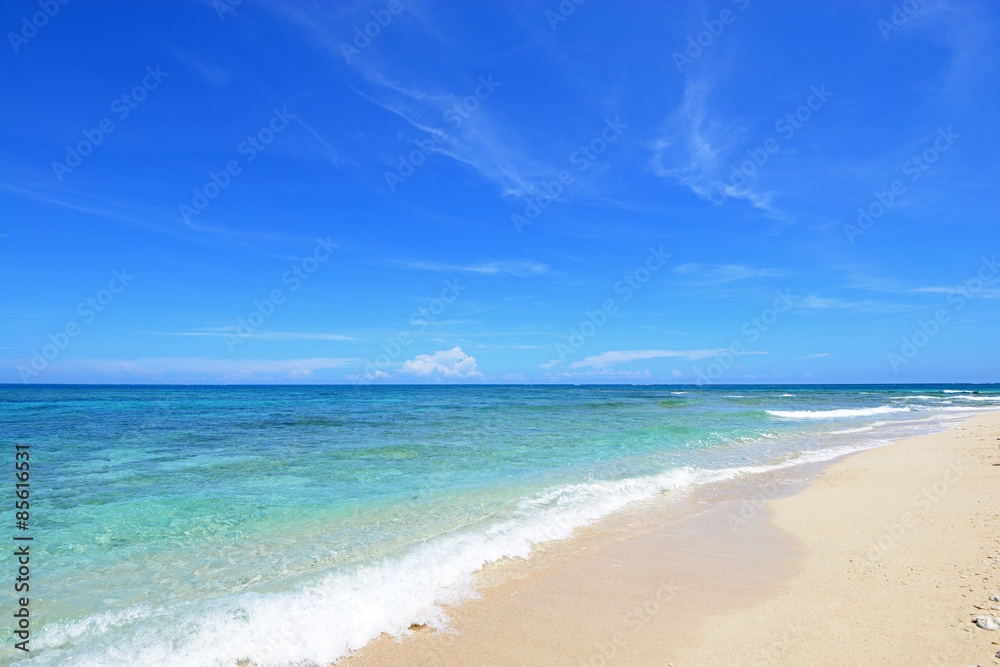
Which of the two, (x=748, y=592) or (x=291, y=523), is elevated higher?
(x=291, y=523)

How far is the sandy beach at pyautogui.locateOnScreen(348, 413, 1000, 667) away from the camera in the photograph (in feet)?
13.7

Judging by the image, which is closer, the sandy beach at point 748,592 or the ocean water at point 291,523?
the sandy beach at point 748,592

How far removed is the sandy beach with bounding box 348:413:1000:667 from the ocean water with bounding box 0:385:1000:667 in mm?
641

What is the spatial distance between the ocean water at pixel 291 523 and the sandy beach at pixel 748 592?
641mm

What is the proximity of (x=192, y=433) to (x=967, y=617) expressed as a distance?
22.9m

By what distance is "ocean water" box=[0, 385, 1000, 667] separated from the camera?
179 inches

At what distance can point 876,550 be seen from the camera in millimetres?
6441

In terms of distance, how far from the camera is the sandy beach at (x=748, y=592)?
4176mm

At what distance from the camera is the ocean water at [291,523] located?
4543 mm

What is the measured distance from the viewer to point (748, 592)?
541 centimetres

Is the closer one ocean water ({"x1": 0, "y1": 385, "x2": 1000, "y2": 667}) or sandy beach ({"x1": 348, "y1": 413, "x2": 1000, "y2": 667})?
sandy beach ({"x1": 348, "y1": 413, "x2": 1000, "y2": 667})

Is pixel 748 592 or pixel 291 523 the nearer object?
pixel 748 592

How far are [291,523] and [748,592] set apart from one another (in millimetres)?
6621

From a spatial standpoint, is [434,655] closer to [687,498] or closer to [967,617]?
[967,617]
